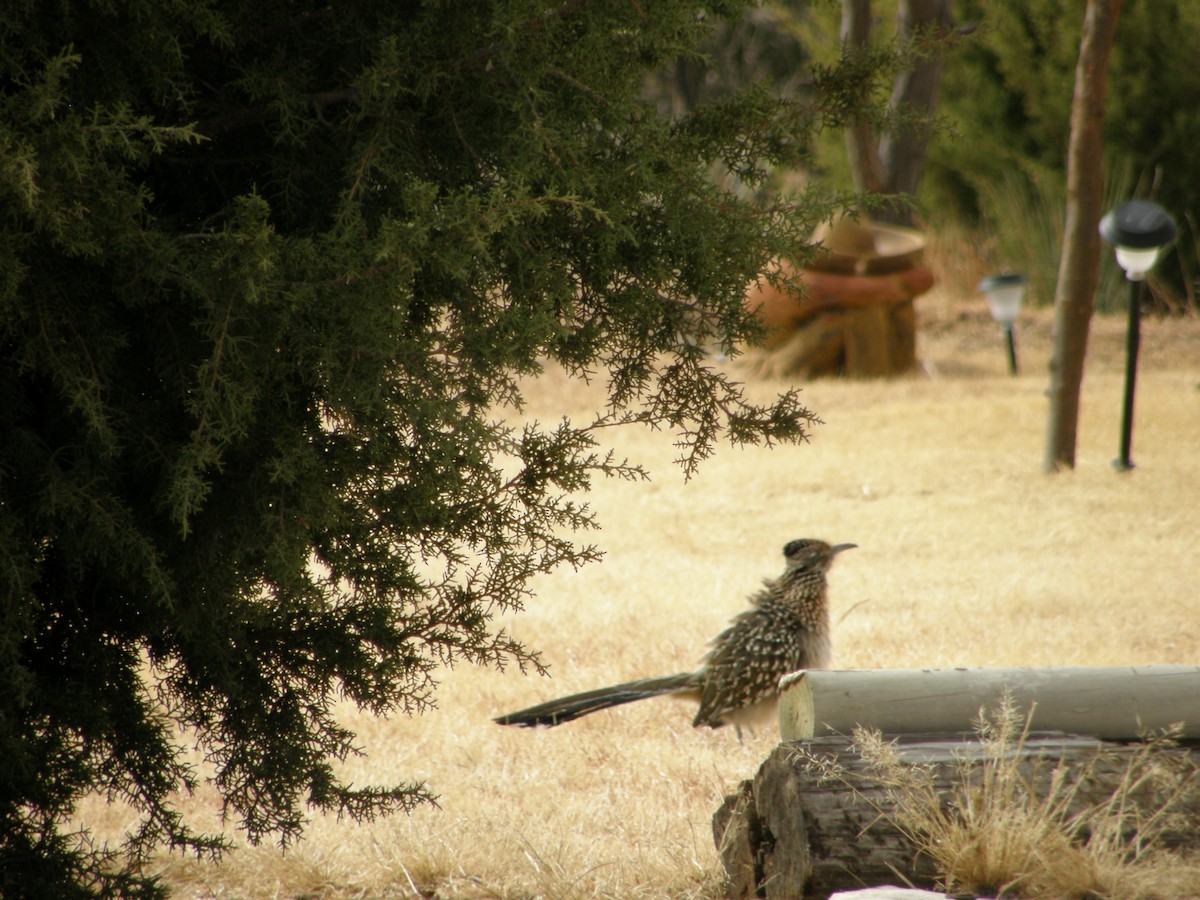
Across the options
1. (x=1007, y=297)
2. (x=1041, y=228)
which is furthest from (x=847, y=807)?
(x=1041, y=228)

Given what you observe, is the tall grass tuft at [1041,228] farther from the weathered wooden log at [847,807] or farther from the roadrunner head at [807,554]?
the weathered wooden log at [847,807]

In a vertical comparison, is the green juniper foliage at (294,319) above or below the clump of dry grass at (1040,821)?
above

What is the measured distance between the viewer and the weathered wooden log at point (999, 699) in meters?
3.39

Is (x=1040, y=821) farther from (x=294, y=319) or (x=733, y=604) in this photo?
(x=733, y=604)

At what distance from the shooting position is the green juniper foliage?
254 cm

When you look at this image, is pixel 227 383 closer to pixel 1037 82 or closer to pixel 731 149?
pixel 731 149

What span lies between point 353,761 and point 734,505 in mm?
4620

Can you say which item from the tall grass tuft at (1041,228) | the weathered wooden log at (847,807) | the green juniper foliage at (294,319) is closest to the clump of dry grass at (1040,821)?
the weathered wooden log at (847,807)

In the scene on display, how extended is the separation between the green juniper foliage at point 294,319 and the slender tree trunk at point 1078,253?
6065 millimetres

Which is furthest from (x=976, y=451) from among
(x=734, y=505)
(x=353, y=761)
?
(x=353, y=761)

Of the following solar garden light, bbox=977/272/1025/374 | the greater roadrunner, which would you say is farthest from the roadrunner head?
solar garden light, bbox=977/272/1025/374

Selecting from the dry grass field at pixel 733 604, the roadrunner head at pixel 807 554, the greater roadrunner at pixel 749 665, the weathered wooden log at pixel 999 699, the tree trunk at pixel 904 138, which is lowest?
the dry grass field at pixel 733 604

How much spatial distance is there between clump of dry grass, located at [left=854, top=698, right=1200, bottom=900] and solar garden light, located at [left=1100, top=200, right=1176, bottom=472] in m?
6.19

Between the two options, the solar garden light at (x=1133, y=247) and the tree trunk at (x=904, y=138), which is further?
the tree trunk at (x=904, y=138)
